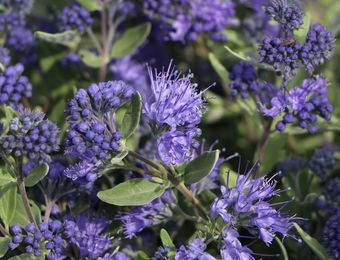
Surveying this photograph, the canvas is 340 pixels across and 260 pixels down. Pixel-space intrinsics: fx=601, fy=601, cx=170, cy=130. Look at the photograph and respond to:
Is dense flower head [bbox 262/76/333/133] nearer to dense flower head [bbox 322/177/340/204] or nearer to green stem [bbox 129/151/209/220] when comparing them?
dense flower head [bbox 322/177/340/204]

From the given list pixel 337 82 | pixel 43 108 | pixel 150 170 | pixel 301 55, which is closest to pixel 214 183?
pixel 150 170

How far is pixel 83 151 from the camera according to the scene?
2117 mm

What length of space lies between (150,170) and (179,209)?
244mm

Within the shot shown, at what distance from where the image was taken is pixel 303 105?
2586mm

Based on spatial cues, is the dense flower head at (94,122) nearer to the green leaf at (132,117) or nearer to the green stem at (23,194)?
the green leaf at (132,117)

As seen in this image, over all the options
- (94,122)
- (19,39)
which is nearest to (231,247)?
(94,122)

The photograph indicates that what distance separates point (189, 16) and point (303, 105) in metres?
0.97

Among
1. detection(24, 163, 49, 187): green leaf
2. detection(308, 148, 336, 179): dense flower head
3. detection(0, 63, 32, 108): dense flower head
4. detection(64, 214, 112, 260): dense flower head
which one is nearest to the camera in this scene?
detection(24, 163, 49, 187): green leaf

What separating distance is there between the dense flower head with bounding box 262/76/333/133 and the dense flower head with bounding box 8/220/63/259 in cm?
100

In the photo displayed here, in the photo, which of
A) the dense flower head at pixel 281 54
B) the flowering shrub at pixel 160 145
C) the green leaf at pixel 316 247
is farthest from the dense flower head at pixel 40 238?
the dense flower head at pixel 281 54

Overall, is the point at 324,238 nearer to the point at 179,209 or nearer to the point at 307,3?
the point at 179,209

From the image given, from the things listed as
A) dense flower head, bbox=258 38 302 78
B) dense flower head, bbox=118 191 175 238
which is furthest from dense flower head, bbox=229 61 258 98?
dense flower head, bbox=118 191 175 238

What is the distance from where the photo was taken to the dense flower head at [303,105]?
2.55m

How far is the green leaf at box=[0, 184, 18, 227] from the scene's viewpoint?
7.55 ft
